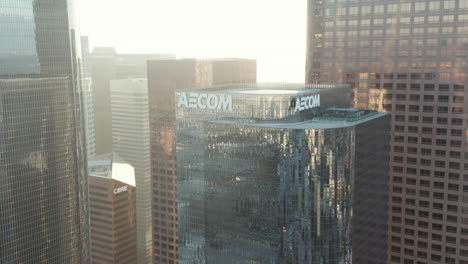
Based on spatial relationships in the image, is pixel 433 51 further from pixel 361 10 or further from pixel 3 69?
pixel 3 69

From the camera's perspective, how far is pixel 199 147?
143500mm

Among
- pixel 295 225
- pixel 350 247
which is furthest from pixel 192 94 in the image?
pixel 350 247

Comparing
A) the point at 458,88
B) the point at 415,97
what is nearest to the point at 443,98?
the point at 458,88

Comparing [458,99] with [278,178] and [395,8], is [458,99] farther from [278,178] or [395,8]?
[278,178]

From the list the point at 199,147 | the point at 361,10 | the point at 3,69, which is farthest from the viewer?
the point at 361,10

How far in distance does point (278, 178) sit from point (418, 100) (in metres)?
78.1

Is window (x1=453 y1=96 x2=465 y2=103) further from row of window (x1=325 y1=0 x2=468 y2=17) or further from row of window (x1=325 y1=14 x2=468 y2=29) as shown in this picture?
row of window (x1=325 y1=0 x2=468 y2=17)

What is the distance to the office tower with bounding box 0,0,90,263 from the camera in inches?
7028

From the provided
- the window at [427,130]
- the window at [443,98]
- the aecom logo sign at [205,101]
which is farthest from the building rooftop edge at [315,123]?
the window at [443,98]

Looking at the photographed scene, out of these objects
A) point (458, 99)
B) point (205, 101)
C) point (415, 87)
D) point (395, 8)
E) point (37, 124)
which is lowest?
point (37, 124)

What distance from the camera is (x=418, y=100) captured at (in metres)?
186

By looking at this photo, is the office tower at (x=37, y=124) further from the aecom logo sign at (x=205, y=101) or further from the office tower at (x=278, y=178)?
the aecom logo sign at (x=205, y=101)

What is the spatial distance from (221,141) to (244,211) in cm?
1789

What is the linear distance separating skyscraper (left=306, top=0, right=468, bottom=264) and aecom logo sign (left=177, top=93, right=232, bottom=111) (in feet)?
240
